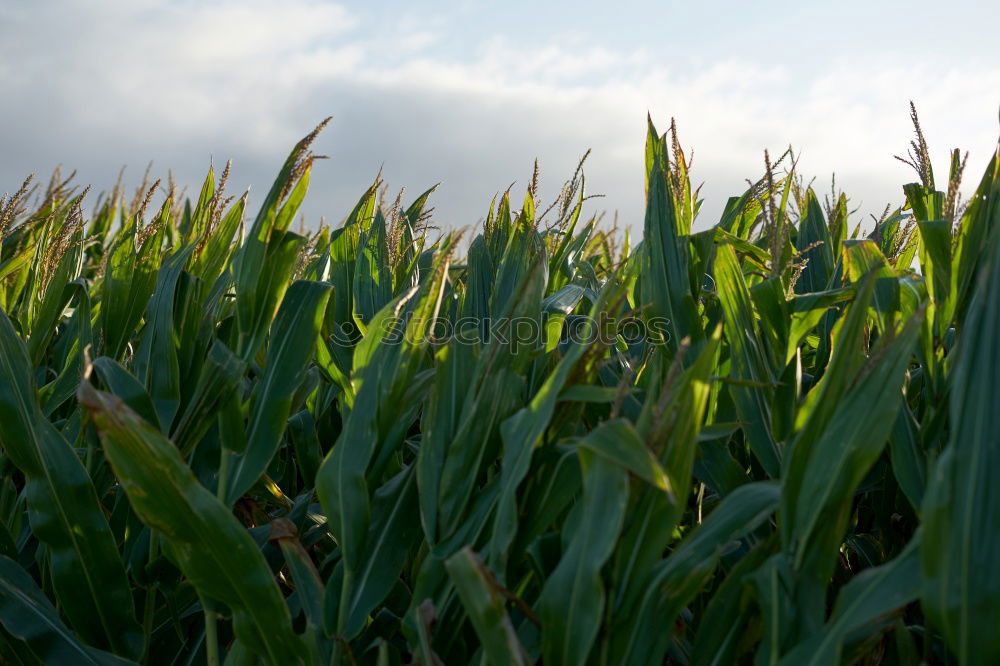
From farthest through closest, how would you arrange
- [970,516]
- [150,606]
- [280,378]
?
[150,606] → [280,378] → [970,516]

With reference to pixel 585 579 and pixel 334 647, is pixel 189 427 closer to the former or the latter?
pixel 334 647

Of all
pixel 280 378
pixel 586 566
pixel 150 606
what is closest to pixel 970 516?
pixel 586 566

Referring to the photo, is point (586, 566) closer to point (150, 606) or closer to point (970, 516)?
point (970, 516)

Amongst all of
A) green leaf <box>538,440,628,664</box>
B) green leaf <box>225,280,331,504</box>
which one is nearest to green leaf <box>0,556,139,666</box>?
green leaf <box>225,280,331,504</box>

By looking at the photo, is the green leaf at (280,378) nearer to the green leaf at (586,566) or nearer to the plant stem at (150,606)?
the plant stem at (150,606)

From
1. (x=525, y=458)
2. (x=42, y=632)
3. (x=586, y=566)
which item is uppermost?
(x=525, y=458)

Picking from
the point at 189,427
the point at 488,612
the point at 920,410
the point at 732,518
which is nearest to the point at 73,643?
the point at 189,427

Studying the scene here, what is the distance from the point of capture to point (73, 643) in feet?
4.40

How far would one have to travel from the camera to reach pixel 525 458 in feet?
3.22

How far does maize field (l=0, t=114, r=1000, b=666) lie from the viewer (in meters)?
0.89

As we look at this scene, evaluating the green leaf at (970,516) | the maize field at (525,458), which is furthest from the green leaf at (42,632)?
the green leaf at (970,516)

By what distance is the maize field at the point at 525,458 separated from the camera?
0.89 m

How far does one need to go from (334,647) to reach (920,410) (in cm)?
110

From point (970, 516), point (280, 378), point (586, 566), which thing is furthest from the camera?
point (280, 378)
